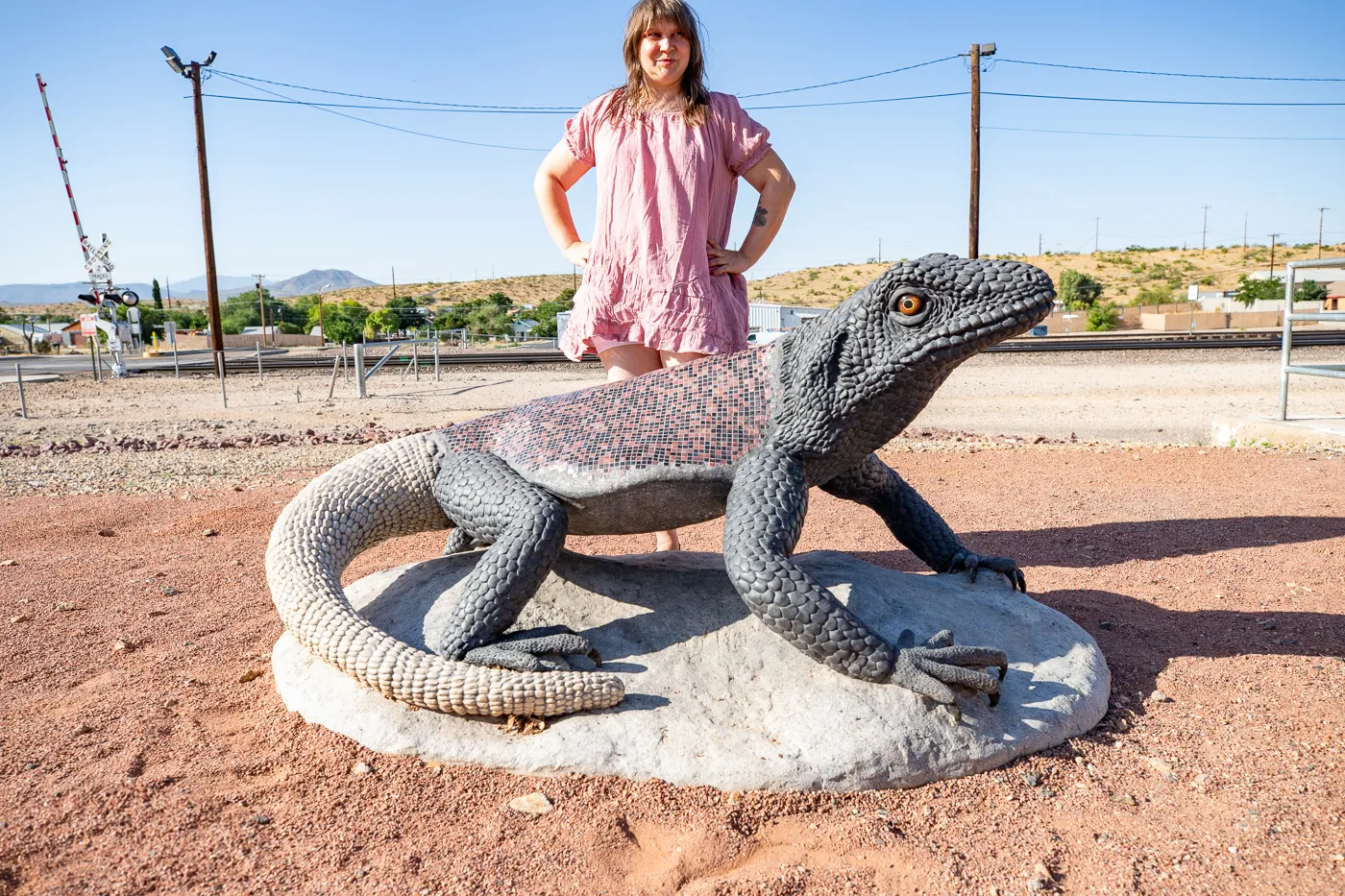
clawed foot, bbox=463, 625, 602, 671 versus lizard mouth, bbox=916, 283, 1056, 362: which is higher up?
lizard mouth, bbox=916, 283, 1056, 362

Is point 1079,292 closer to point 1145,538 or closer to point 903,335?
point 1145,538

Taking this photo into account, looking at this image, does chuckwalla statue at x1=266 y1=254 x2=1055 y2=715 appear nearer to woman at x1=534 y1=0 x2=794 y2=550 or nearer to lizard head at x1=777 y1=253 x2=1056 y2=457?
lizard head at x1=777 y1=253 x2=1056 y2=457

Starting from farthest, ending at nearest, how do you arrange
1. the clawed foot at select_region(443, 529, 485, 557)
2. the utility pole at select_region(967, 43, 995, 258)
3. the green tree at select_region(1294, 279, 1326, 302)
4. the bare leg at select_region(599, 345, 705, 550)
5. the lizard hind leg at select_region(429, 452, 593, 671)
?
1. the green tree at select_region(1294, 279, 1326, 302)
2. the utility pole at select_region(967, 43, 995, 258)
3. the clawed foot at select_region(443, 529, 485, 557)
4. the bare leg at select_region(599, 345, 705, 550)
5. the lizard hind leg at select_region(429, 452, 593, 671)

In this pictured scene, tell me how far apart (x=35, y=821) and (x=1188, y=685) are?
3.85 meters

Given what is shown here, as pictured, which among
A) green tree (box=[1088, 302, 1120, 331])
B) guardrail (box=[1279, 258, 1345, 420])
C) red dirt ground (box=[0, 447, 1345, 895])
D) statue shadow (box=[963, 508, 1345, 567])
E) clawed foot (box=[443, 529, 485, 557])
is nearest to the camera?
red dirt ground (box=[0, 447, 1345, 895])

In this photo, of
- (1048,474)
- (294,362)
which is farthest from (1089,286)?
(1048,474)

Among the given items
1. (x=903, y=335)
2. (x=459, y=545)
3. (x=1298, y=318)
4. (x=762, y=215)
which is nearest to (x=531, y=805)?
(x=459, y=545)

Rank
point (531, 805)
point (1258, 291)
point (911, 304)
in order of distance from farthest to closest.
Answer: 1. point (1258, 291)
2. point (911, 304)
3. point (531, 805)

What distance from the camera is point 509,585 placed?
3072 millimetres

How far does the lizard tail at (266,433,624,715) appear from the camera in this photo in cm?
291

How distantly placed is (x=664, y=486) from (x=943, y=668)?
1.08 m

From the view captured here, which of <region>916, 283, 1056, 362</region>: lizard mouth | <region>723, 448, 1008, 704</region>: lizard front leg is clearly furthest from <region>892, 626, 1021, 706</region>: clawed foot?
<region>916, 283, 1056, 362</region>: lizard mouth

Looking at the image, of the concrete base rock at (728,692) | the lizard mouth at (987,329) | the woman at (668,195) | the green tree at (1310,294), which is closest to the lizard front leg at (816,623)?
the concrete base rock at (728,692)

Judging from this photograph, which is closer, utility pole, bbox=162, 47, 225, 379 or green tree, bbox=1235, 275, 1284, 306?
utility pole, bbox=162, 47, 225, 379
